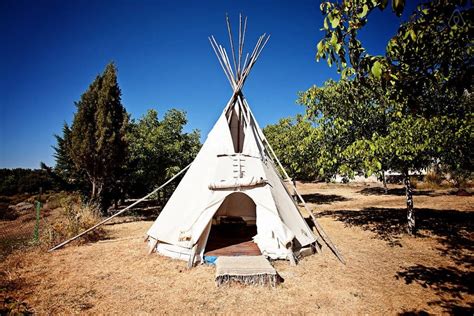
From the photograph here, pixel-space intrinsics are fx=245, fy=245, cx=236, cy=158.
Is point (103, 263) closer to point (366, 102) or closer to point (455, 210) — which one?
point (366, 102)

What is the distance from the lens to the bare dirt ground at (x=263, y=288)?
4.42 meters

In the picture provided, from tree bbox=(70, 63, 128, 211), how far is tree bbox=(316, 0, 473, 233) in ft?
35.1

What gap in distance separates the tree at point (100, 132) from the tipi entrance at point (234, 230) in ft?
19.9

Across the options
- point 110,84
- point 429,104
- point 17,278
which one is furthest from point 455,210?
point 110,84

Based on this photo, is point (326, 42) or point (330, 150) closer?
point (326, 42)

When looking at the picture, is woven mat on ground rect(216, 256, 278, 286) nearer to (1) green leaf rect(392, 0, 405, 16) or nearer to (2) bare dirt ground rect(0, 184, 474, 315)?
(2) bare dirt ground rect(0, 184, 474, 315)

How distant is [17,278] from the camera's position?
554 cm

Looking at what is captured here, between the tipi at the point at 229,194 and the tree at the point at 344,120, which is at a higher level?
the tree at the point at 344,120

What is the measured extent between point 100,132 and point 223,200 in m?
A: 8.38

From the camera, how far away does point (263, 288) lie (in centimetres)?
505

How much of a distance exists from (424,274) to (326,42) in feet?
19.7

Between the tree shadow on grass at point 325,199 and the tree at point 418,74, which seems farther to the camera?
the tree shadow on grass at point 325,199

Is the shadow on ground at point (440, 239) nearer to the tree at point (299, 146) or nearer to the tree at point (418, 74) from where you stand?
the tree at point (418, 74)

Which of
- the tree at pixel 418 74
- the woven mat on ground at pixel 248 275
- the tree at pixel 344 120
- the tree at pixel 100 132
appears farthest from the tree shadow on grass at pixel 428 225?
the tree at pixel 100 132
